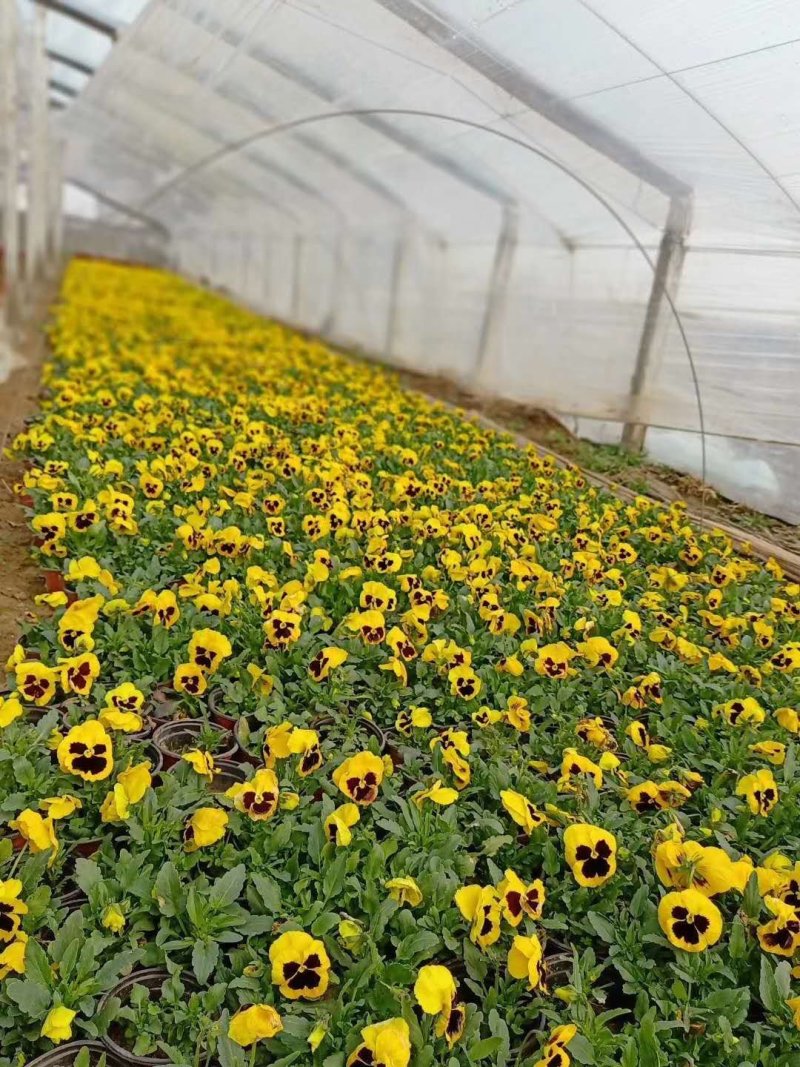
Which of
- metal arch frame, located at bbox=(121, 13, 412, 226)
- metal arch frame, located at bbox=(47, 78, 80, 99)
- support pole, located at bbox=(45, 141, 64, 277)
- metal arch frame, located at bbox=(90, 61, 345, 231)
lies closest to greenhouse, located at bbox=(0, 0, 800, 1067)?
metal arch frame, located at bbox=(121, 13, 412, 226)

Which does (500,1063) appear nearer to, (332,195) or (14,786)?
(14,786)

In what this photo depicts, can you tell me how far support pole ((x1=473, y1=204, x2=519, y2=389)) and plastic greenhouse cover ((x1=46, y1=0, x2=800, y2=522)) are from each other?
0.10ft

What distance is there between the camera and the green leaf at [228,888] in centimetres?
180

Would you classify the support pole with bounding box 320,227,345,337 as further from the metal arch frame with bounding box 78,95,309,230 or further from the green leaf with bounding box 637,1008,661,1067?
the green leaf with bounding box 637,1008,661,1067

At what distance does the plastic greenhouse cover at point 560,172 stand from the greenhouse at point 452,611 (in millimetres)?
35

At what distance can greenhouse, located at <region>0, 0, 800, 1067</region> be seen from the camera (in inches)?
67.1

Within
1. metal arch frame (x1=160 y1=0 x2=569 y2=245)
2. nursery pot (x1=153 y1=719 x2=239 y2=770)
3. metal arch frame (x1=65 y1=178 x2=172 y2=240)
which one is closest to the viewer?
nursery pot (x1=153 y1=719 x2=239 y2=770)

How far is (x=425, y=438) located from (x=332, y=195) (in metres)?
7.84

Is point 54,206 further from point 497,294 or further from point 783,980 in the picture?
point 783,980

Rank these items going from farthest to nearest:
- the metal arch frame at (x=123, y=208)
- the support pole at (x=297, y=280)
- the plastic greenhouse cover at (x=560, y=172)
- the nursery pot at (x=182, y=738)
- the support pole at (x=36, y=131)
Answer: the metal arch frame at (x=123, y=208), the support pole at (x=297, y=280), the support pole at (x=36, y=131), the plastic greenhouse cover at (x=560, y=172), the nursery pot at (x=182, y=738)

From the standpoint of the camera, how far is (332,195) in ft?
40.6

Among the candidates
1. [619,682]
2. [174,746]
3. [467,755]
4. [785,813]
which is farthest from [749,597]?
[174,746]

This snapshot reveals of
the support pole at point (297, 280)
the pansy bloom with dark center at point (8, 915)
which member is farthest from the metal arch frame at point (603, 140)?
the support pole at point (297, 280)

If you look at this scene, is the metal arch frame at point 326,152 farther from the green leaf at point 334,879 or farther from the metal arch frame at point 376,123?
the green leaf at point 334,879
